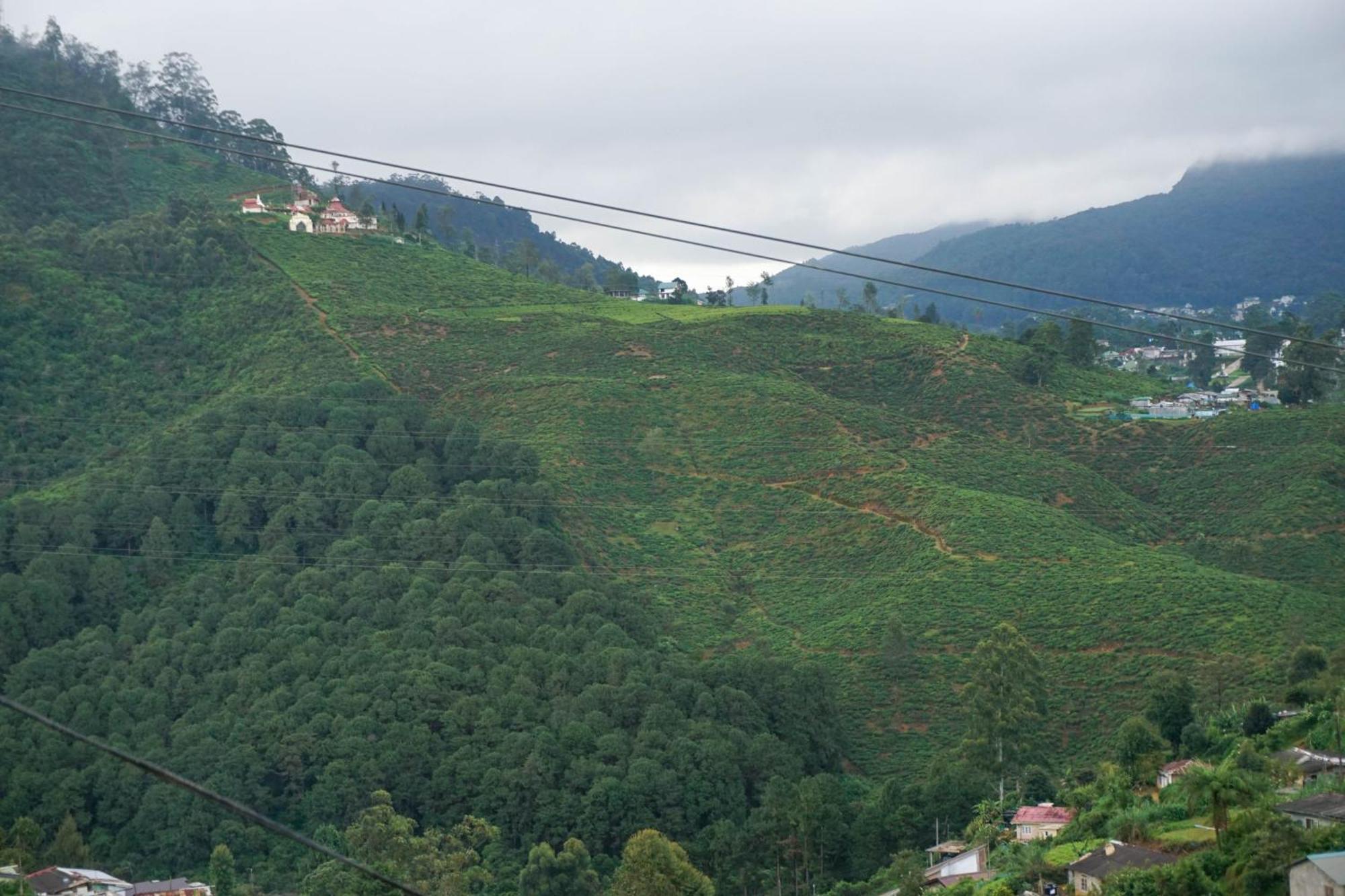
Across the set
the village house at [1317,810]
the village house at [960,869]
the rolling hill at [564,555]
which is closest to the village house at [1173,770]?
the village house at [960,869]

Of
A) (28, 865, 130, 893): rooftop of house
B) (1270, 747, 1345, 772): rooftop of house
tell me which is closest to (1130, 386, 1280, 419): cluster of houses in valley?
(1270, 747, 1345, 772): rooftop of house

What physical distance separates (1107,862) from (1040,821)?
17.8 feet

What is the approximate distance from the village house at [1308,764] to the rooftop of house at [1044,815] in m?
3.73

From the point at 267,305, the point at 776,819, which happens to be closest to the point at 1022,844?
the point at 776,819

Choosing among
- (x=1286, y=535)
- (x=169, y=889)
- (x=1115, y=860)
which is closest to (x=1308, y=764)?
(x=1115, y=860)

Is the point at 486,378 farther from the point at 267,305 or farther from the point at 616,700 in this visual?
the point at 616,700

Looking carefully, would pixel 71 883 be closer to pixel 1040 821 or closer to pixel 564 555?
pixel 564 555

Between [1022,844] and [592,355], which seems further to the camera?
[592,355]

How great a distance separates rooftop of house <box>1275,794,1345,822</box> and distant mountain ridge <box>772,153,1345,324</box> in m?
118

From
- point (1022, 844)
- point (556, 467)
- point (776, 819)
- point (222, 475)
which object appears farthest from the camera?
point (556, 467)

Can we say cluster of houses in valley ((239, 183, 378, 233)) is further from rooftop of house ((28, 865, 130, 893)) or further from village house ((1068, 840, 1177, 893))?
village house ((1068, 840, 1177, 893))

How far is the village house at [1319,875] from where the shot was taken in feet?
59.3

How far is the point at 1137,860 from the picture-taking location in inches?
853

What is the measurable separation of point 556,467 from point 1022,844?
899 inches
